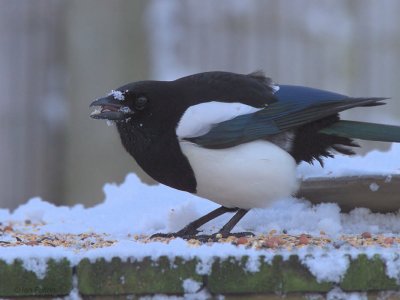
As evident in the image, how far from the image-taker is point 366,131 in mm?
2959

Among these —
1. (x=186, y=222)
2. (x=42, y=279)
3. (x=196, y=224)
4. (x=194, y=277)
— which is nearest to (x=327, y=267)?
(x=194, y=277)

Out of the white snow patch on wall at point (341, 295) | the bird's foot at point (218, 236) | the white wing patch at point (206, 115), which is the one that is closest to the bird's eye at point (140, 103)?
the white wing patch at point (206, 115)

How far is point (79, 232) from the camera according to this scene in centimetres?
304

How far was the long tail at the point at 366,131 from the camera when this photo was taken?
9.68 ft

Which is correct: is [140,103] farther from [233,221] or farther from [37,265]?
[37,265]

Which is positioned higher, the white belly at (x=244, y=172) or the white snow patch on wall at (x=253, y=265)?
the white belly at (x=244, y=172)

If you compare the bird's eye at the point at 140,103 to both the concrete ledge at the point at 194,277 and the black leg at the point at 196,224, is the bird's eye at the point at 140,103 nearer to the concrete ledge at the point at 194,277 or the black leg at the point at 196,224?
the black leg at the point at 196,224

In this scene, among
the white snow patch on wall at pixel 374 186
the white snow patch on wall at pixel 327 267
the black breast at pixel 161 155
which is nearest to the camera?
the white snow patch on wall at pixel 327 267

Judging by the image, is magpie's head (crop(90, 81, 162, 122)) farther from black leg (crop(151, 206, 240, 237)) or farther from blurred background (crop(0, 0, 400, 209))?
blurred background (crop(0, 0, 400, 209))

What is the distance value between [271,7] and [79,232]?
3.24 meters

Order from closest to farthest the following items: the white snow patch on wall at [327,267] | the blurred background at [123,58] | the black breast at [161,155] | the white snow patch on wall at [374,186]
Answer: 1. the white snow patch on wall at [327,267]
2. the white snow patch on wall at [374,186]
3. the black breast at [161,155]
4. the blurred background at [123,58]

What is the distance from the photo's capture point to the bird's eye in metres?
2.98

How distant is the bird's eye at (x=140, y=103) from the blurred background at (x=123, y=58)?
2682 mm

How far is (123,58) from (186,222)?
2.82 meters
